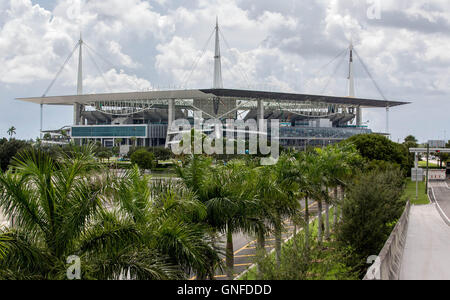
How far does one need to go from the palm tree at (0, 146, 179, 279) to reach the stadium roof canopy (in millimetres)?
101651

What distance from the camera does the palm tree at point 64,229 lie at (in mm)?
7844

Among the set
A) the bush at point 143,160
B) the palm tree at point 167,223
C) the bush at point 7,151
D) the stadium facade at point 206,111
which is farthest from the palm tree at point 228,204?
the stadium facade at point 206,111

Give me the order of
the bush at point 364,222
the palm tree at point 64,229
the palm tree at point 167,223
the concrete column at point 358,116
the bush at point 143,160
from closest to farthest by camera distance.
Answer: the palm tree at point 64,229 → the palm tree at point 167,223 → the bush at point 364,222 → the bush at point 143,160 → the concrete column at point 358,116

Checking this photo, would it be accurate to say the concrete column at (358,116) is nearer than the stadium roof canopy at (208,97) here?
No

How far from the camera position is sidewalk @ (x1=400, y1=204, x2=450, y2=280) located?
560 inches

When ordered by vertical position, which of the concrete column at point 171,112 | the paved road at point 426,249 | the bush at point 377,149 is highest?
the concrete column at point 171,112

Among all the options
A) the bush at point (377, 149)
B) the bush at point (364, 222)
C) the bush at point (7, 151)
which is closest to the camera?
the bush at point (364, 222)

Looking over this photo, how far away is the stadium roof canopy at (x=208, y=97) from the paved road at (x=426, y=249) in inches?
3218

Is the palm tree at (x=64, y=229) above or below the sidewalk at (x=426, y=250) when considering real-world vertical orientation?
above

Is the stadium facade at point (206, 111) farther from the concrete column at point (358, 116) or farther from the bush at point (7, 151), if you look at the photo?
the bush at point (7, 151)

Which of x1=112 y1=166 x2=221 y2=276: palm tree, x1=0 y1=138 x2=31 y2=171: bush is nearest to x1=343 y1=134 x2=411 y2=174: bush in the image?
x1=0 y1=138 x2=31 y2=171: bush
